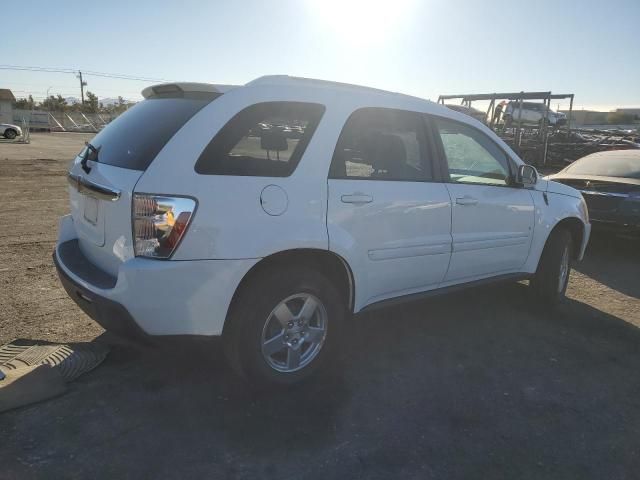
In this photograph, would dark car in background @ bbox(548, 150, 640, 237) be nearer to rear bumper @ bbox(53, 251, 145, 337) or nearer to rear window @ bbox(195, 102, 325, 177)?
rear window @ bbox(195, 102, 325, 177)

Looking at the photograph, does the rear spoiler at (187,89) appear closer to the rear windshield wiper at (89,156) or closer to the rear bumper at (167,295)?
the rear windshield wiper at (89,156)

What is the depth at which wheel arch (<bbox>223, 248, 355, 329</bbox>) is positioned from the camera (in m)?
2.82

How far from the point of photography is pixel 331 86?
10.9 feet

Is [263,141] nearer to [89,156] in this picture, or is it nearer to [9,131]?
[89,156]

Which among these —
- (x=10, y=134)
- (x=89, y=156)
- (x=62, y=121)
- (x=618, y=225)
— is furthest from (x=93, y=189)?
(x=62, y=121)

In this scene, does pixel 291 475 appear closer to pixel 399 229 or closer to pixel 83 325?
pixel 399 229

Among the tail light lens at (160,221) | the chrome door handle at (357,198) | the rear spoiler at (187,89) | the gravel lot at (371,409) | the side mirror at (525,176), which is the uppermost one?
the rear spoiler at (187,89)

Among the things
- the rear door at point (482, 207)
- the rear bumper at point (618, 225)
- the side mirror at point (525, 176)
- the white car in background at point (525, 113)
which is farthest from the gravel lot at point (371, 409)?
the white car in background at point (525, 113)

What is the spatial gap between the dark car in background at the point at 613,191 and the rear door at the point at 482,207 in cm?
315

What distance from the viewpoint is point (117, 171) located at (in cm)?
278

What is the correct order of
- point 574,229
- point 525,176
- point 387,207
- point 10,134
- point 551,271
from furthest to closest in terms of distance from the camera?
1. point 10,134
2. point 574,229
3. point 551,271
4. point 525,176
5. point 387,207

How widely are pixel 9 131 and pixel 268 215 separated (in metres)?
36.0

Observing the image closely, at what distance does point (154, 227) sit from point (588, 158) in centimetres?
801

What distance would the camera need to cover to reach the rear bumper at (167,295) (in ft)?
8.39
